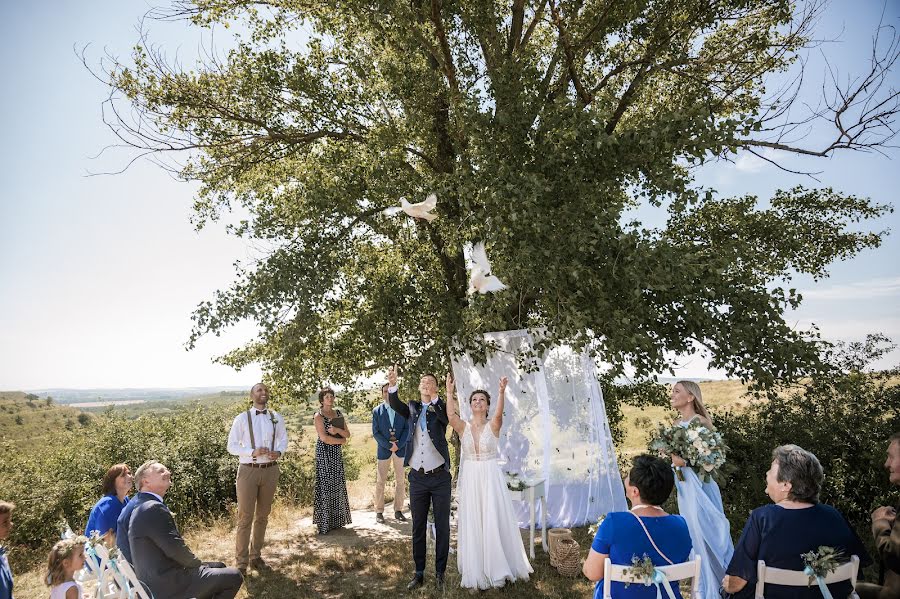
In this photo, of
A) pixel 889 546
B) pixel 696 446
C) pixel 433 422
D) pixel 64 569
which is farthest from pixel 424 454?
pixel 889 546

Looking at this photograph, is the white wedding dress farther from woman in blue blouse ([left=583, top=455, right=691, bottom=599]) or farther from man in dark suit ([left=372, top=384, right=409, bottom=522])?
man in dark suit ([left=372, top=384, right=409, bottom=522])

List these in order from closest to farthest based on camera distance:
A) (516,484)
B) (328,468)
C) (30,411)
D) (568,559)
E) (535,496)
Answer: (568,559)
(516,484)
(535,496)
(328,468)
(30,411)

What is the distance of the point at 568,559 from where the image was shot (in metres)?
6.00

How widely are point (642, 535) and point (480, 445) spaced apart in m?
2.77

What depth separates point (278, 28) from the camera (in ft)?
30.5

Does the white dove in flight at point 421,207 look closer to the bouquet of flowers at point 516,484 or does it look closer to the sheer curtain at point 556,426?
the sheer curtain at point 556,426

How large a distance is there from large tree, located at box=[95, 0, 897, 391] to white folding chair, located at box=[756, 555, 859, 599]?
116 inches

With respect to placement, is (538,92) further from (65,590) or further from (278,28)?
(65,590)

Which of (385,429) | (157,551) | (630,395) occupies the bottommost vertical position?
(157,551)

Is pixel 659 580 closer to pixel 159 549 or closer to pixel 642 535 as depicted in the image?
pixel 642 535

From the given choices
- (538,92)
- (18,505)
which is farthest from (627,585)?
(18,505)

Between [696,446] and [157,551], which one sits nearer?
[157,551]

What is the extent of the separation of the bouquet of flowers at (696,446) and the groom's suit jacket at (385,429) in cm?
483

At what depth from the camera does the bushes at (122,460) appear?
364 inches
